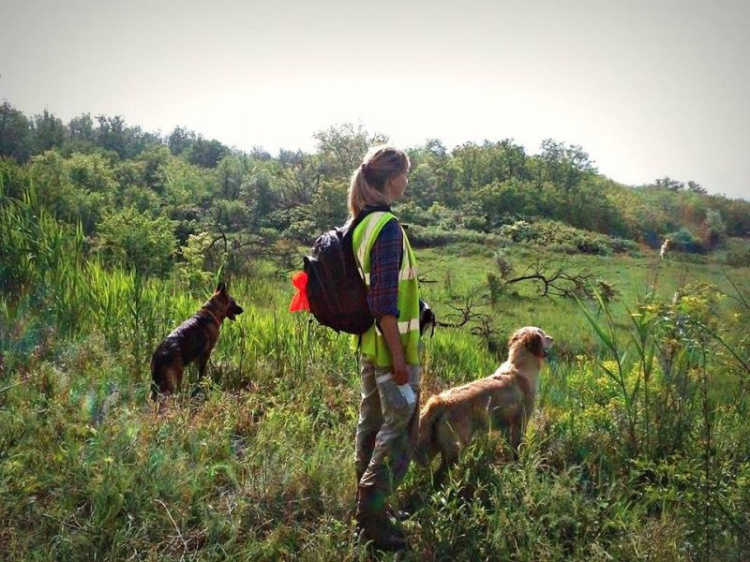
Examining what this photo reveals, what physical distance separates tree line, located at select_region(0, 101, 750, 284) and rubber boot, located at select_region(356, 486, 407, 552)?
1161 centimetres

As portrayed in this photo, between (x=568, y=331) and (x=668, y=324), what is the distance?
10522 millimetres

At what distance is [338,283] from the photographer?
11.4 feet

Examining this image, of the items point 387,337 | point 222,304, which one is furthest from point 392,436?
point 222,304

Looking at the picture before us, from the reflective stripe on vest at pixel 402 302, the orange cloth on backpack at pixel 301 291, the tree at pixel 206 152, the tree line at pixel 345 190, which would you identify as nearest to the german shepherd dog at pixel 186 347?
the orange cloth on backpack at pixel 301 291

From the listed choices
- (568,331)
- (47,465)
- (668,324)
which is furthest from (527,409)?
(568,331)

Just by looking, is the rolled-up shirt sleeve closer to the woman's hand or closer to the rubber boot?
the woman's hand

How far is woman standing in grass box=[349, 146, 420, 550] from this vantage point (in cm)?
330

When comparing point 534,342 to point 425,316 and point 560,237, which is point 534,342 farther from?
point 560,237

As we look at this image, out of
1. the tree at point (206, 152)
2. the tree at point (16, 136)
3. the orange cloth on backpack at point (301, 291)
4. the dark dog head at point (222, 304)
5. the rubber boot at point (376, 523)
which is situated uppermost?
the tree at point (206, 152)

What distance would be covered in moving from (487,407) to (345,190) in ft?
63.8

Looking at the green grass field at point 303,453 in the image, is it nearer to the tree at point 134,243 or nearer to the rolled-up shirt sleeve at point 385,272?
the rolled-up shirt sleeve at point 385,272

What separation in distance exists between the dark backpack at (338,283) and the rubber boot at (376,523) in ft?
3.42

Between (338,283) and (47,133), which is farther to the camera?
(47,133)

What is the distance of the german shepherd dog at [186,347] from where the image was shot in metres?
5.20
